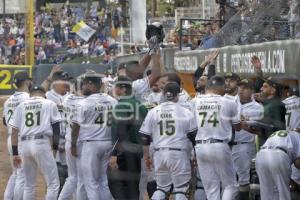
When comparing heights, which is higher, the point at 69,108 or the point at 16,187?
the point at 69,108

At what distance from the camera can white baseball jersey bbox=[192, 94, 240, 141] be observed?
9.03m

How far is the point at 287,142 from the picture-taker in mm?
8148

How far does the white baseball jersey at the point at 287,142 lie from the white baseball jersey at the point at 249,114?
1.23 m

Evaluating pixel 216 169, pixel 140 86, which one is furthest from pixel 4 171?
pixel 216 169

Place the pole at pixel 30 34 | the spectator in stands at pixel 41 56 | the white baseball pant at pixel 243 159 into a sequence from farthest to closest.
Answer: the spectator in stands at pixel 41 56 → the pole at pixel 30 34 → the white baseball pant at pixel 243 159

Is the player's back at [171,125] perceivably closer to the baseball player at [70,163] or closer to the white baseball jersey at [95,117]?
the white baseball jersey at [95,117]

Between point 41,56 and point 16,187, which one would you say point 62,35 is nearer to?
point 41,56

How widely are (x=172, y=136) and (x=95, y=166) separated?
1201 mm

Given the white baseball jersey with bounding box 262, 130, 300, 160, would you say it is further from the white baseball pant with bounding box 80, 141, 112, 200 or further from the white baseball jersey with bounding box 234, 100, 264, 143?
the white baseball pant with bounding box 80, 141, 112, 200

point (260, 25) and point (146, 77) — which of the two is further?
point (260, 25)

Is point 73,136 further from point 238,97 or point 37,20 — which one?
point 37,20

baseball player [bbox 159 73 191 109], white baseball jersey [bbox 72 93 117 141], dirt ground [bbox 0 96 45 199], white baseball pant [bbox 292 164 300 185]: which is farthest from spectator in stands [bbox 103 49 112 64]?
white baseball pant [bbox 292 164 300 185]

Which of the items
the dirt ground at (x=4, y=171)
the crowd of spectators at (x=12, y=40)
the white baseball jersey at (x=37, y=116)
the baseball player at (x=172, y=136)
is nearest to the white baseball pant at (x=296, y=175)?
the baseball player at (x=172, y=136)

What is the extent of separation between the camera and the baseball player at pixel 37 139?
9891 millimetres
